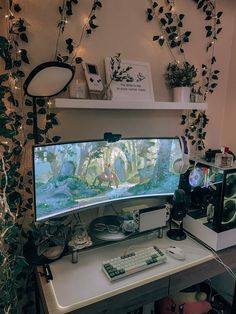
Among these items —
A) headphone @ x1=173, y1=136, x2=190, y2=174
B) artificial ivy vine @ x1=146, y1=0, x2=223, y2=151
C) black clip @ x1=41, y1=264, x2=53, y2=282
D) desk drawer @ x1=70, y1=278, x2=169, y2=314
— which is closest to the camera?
desk drawer @ x1=70, y1=278, x2=169, y2=314

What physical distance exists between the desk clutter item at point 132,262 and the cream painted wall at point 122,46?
750mm

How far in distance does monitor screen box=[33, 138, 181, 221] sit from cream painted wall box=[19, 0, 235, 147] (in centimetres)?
23

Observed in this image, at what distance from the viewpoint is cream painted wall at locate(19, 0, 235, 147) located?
129 centimetres

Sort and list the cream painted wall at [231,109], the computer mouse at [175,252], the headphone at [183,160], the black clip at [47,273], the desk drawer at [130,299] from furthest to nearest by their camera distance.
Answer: the cream painted wall at [231,109] → the headphone at [183,160] → the computer mouse at [175,252] → the black clip at [47,273] → the desk drawer at [130,299]

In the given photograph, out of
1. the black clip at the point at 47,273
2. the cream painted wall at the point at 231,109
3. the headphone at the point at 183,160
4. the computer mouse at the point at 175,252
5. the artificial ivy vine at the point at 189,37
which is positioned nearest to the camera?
the black clip at the point at 47,273

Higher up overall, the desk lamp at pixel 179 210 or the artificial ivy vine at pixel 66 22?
the artificial ivy vine at pixel 66 22

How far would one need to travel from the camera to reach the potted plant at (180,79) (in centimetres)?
162

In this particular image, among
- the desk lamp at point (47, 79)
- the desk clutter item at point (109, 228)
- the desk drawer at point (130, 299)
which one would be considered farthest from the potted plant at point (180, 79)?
the desk drawer at point (130, 299)

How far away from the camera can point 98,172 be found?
1.35m

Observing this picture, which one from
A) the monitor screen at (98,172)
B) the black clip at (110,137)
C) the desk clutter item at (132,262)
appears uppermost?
the black clip at (110,137)

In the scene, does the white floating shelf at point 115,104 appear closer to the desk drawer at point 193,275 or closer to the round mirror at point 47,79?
the round mirror at point 47,79

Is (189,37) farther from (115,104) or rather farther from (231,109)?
(115,104)

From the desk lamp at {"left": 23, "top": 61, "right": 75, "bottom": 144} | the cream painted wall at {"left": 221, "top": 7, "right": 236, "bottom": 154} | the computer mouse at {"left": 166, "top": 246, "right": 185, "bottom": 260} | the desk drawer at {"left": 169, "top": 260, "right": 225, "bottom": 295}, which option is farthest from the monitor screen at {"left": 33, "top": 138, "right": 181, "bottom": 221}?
the cream painted wall at {"left": 221, "top": 7, "right": 236, "bottom": 154}

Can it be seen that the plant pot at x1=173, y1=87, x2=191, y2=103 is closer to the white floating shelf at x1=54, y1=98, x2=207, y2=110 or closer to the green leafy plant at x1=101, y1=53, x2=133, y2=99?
the white floating shelf at x1=54, y1=98, x2=207, y2=110
